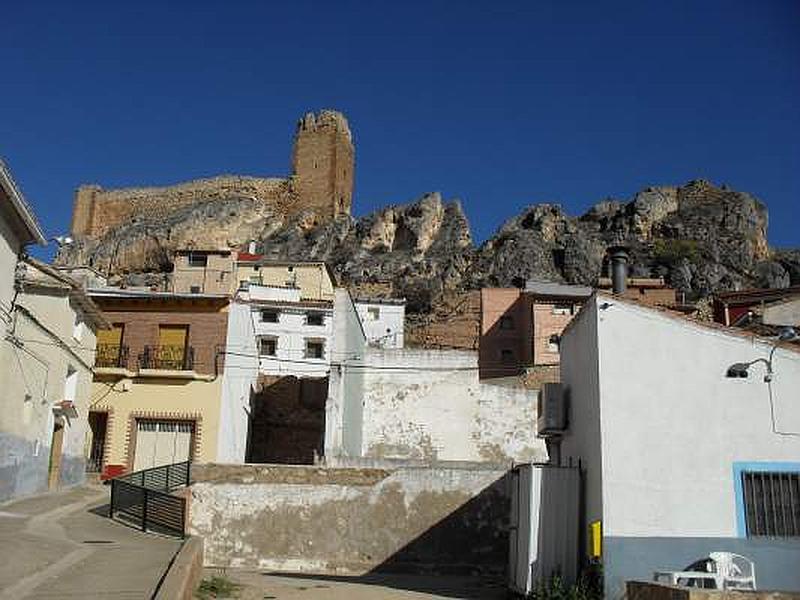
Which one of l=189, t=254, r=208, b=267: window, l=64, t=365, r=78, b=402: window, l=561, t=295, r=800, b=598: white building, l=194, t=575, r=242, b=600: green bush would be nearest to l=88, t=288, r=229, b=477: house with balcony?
l=64, t=365, r=78, b=402: window

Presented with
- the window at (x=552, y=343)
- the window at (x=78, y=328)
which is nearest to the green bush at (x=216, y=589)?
the window at (x=78, y=328)

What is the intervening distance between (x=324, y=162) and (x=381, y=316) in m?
40.5

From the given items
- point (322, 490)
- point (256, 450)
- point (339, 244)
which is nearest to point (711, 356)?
point (322, 490)

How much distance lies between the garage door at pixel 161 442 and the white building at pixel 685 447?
1856 cm

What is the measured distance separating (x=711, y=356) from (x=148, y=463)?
2092cm

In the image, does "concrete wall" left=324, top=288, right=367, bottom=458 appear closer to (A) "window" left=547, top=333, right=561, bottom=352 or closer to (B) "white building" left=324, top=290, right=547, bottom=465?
(B) "white building" left=324, top=290, right=547, bottom=465

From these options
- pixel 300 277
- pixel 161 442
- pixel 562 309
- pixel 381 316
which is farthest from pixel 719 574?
pixel 300 277

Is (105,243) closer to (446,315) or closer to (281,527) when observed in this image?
(446,315)

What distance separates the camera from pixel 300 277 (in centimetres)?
5316

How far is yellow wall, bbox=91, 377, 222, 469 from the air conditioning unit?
634 inches

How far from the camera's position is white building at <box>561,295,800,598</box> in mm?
12672

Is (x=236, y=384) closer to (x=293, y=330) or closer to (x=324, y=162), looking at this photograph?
(x=293, y=330)

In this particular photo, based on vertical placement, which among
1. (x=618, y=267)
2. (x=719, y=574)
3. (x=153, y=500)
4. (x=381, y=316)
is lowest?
(x=719, y=574)

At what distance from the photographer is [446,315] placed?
171 feet
